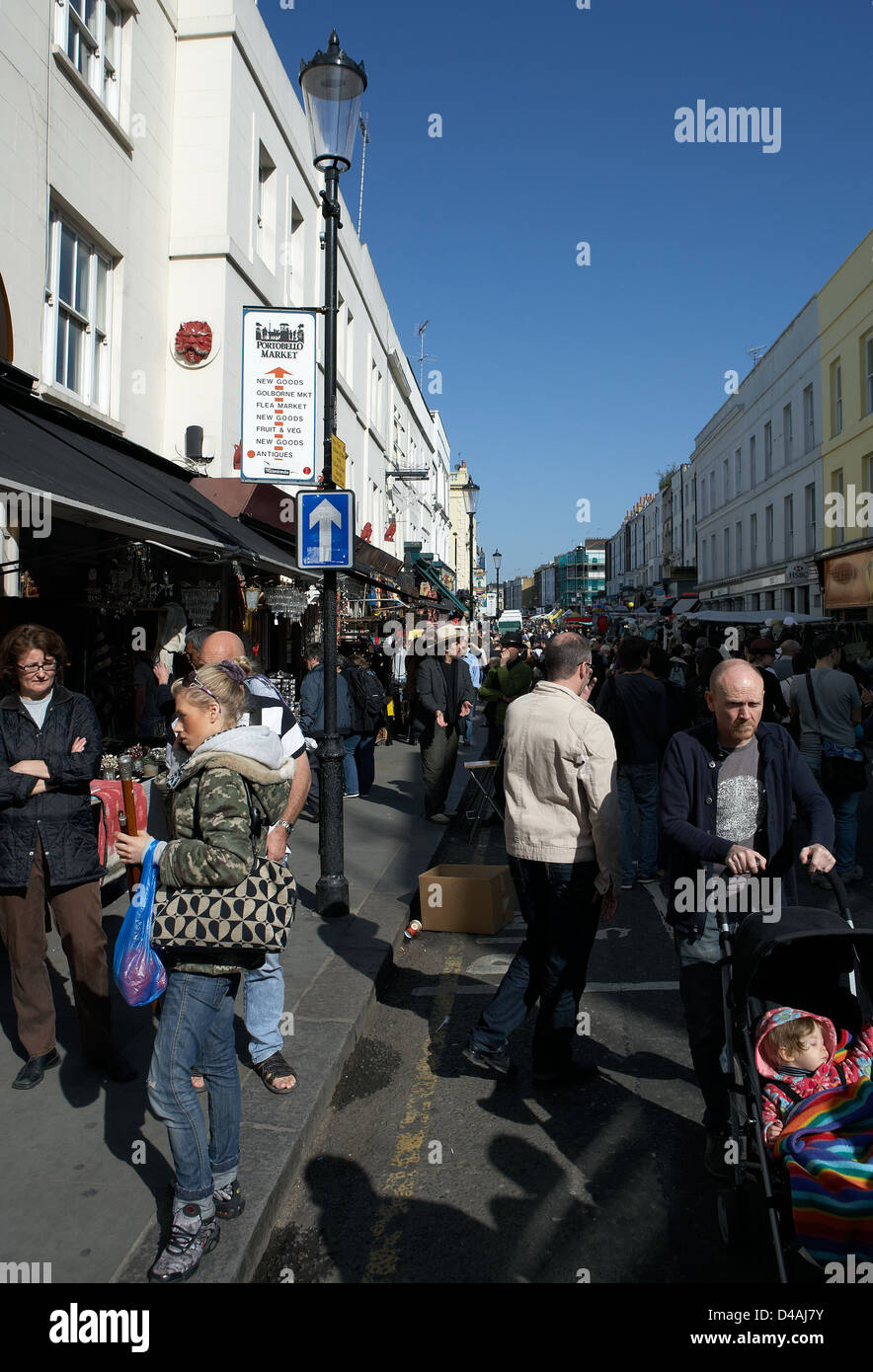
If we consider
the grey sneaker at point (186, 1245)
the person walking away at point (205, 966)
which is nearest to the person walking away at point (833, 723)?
the person walking away at point (205, 966)

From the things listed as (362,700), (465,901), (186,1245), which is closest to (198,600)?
(362,700)

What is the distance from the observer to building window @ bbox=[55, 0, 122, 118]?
9109 mm

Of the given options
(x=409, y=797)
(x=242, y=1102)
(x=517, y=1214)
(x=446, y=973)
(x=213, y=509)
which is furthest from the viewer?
(x=409, y=797)

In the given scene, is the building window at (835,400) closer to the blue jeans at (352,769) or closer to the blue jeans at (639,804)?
the blue jeans at (352,769)

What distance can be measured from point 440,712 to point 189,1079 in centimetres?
698

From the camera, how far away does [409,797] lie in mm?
11469

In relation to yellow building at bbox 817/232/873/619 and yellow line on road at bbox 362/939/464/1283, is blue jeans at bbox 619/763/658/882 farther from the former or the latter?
yellow building at bbox 817/232/873/619

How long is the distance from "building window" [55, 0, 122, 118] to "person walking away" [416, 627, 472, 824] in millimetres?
7147

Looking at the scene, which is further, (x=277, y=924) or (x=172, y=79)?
(x=172, y=79)

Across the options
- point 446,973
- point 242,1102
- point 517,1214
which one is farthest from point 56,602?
point 517,1214

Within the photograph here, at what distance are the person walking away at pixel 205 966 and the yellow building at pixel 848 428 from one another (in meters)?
20.0

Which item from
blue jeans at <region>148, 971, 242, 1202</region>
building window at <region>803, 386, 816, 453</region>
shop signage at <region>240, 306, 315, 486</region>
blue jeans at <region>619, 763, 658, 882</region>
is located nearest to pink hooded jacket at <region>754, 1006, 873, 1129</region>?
blue jeans at <region>148, 971, 242, 1202</region>

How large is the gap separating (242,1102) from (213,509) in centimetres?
697
